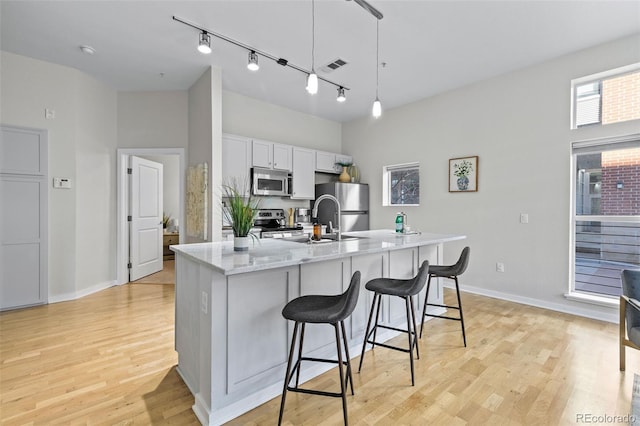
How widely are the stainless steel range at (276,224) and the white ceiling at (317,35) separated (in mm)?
2013

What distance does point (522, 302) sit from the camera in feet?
12.5

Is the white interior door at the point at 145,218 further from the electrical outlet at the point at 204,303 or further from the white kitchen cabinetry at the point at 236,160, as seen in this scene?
the electrical outlet at the point at 204,303

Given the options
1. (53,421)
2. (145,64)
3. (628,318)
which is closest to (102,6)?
(145,64)

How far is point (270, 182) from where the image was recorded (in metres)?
4.77

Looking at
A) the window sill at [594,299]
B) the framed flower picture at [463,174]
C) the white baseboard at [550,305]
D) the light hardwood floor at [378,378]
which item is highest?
the framed flower picture at [463,174]

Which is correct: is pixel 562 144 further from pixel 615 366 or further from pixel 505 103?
pixel 615 366

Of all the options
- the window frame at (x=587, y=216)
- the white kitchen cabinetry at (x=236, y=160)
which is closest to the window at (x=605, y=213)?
the window frame at (x=587, y=216)

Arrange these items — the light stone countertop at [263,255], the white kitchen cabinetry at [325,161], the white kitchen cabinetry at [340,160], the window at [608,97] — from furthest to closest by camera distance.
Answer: the white kitchen cabinetry at [340,160], the white kitchen cabinetry at [325,161], the window at [608,97], the light stone countertop at [263,255]

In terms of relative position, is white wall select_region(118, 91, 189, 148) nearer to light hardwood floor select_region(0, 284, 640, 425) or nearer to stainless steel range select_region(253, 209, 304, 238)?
stainless steel range select_region(253, 209, 304, 238)

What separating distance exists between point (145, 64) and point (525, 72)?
15.9 ft

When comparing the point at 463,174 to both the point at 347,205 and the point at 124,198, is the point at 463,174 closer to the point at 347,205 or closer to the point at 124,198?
the point at 347,205

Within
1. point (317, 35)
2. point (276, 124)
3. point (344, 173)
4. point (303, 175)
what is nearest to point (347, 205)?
point (344, 173)

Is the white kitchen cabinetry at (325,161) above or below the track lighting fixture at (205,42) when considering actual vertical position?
below

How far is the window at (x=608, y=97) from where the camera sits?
3.14 metres
